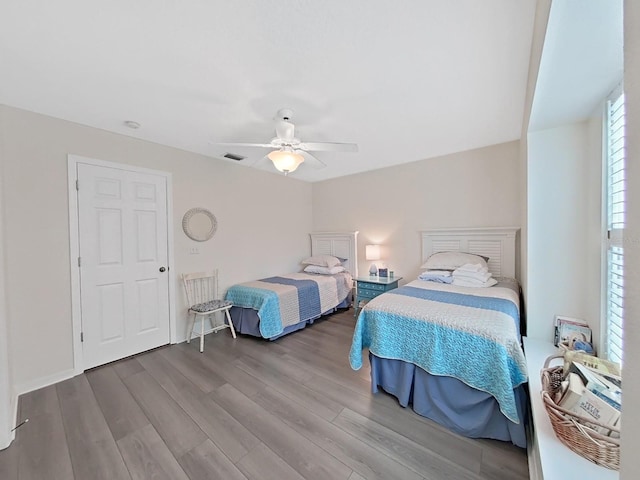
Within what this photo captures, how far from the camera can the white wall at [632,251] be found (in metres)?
0.37

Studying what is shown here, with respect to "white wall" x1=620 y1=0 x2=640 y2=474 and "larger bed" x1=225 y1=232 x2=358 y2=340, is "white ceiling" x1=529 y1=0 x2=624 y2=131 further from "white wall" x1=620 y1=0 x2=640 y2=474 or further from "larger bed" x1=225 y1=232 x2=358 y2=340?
"larger bed" x1=225 y1=232 x2=358 y2=340

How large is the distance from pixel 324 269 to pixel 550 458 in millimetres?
3198

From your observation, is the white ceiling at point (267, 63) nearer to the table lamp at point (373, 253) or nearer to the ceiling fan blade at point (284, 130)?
the ceiling fan blade at point (284, 130)

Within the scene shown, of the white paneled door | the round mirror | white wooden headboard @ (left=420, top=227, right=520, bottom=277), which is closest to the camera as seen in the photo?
the white paneled door

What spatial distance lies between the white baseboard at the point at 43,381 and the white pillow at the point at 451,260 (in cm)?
390

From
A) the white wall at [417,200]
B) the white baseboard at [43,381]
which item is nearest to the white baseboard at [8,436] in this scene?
the white baseboard at [43,381]

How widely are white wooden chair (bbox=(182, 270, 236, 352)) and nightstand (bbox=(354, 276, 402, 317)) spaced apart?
5.99 ft

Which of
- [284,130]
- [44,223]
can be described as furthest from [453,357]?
[44,223]

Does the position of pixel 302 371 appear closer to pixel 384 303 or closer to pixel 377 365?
pixel 377 365

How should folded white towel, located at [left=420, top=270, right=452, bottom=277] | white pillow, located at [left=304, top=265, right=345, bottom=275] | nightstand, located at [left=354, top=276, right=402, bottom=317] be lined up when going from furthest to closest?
1. white pillow, located at [left=304, top=265, right=345, bottom=275]
2. nightstand, located at [left=354, top=276, right=402, bottom=317]
3. folded white towel, located at [left=420, top=270, right=452, bottom=277]

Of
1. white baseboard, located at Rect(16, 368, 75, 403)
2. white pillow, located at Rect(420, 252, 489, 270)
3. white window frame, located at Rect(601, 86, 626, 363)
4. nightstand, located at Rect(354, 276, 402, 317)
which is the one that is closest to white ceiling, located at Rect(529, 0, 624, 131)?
white window frame, located at Rect(601, 86, 626, 363)

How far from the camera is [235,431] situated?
1.65 m

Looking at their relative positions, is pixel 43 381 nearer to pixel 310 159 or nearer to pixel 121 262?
pixel 121 262

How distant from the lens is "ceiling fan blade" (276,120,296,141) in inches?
79.4
